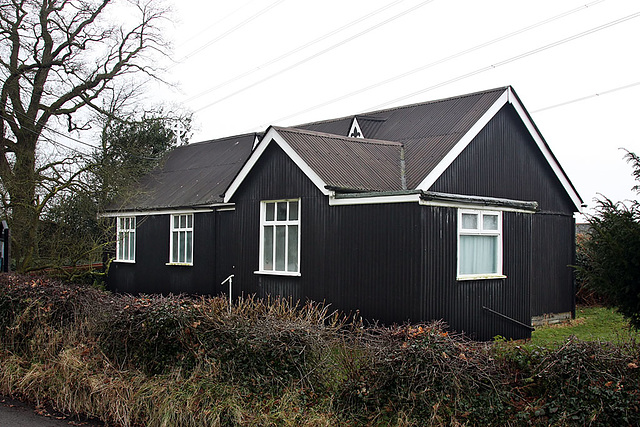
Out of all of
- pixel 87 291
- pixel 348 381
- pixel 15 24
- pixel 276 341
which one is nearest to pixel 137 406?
pixel 276 341

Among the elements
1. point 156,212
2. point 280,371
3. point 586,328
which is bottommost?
point 586,328

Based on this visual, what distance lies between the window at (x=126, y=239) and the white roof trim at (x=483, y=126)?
1262cm

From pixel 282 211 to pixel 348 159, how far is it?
2.05 m

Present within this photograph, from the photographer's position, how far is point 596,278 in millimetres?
8242

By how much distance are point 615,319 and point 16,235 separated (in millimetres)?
18567

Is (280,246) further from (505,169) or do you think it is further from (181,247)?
(505,169)

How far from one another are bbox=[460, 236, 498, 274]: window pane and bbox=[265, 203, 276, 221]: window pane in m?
4.77

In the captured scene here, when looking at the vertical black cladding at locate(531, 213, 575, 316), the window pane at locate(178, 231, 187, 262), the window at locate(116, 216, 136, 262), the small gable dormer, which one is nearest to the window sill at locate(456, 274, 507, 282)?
the vertical black cladding at locate(531, 213, 575, 316)

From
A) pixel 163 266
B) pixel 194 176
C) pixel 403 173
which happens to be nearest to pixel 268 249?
pixel 403 173

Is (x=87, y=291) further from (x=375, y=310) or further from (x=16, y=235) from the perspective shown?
(x=16, y=235)

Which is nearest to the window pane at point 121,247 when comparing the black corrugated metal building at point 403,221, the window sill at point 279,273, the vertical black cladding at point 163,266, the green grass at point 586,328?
the vertical black cladding at point 163,266

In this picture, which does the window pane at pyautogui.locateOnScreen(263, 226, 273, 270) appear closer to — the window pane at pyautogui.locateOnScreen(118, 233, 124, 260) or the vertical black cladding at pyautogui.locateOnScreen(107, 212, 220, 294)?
the vertical black cladding at pyautogui.locateOnScreen(107, 212, 220, 294)

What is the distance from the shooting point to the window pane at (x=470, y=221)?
525 inches

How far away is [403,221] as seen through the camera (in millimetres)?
12461
